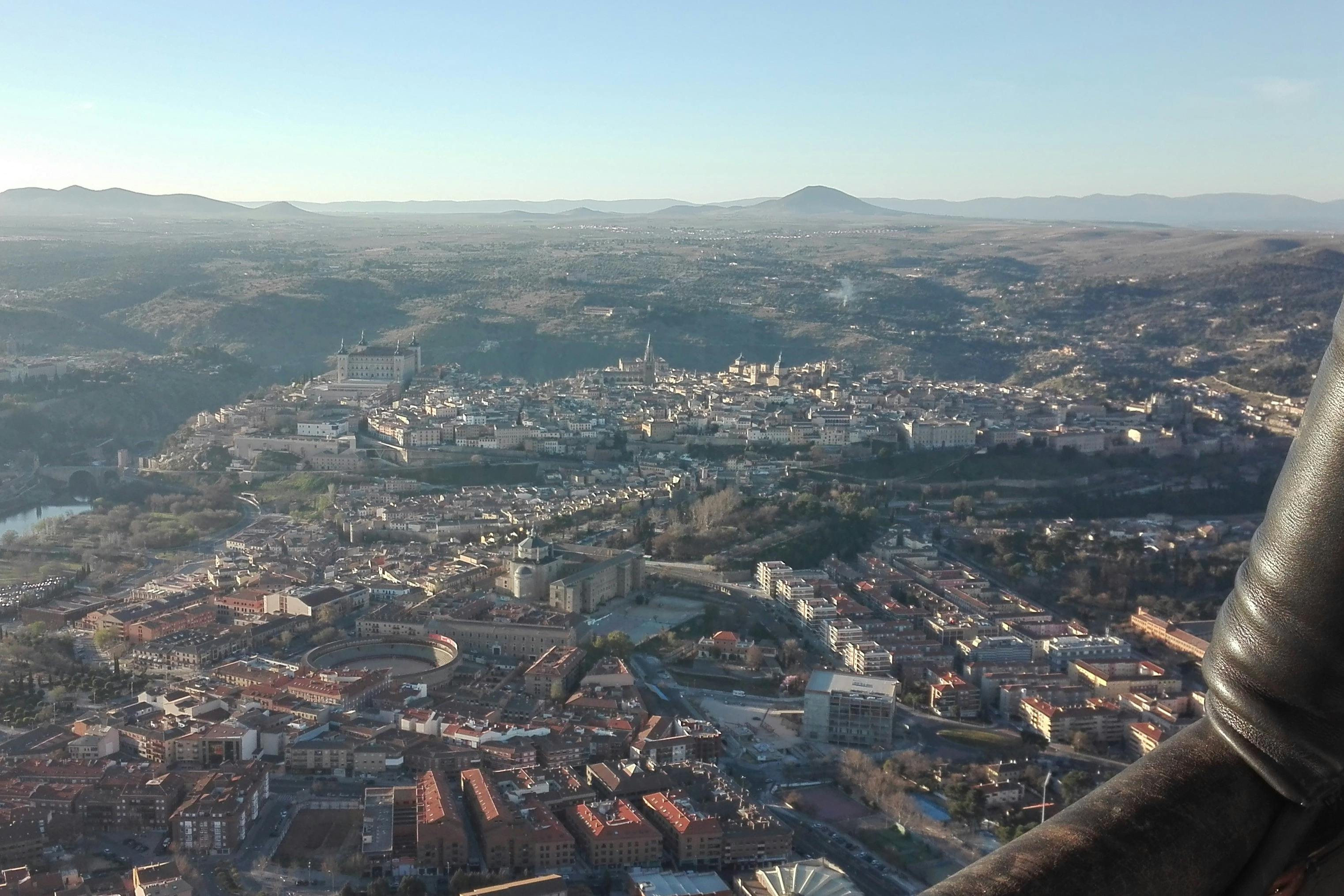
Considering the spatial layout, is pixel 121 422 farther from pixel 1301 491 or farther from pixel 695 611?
pixel 1301 491

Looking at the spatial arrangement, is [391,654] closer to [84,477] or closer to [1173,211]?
[84,477]

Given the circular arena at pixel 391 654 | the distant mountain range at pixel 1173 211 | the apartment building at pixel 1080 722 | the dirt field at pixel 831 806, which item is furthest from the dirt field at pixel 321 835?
the distant mountain range at pixel 1173 211

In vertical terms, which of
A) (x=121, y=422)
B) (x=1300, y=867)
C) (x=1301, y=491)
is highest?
(x=1301, y=491)

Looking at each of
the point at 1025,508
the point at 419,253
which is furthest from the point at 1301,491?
the point at 419,253

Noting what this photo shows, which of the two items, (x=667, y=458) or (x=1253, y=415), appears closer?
(x=667, y=458)

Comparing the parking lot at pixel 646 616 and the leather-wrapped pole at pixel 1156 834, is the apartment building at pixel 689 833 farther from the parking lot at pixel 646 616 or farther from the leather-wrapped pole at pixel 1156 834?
the leather-wrapped pole at pixel 1156 834

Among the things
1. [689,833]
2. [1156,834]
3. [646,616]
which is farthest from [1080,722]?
[1156,834]

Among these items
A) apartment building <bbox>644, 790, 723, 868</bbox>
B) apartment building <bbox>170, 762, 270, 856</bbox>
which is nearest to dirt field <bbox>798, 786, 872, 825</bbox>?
apartment building <bbox>644, 790, 723, 868</bbox>
